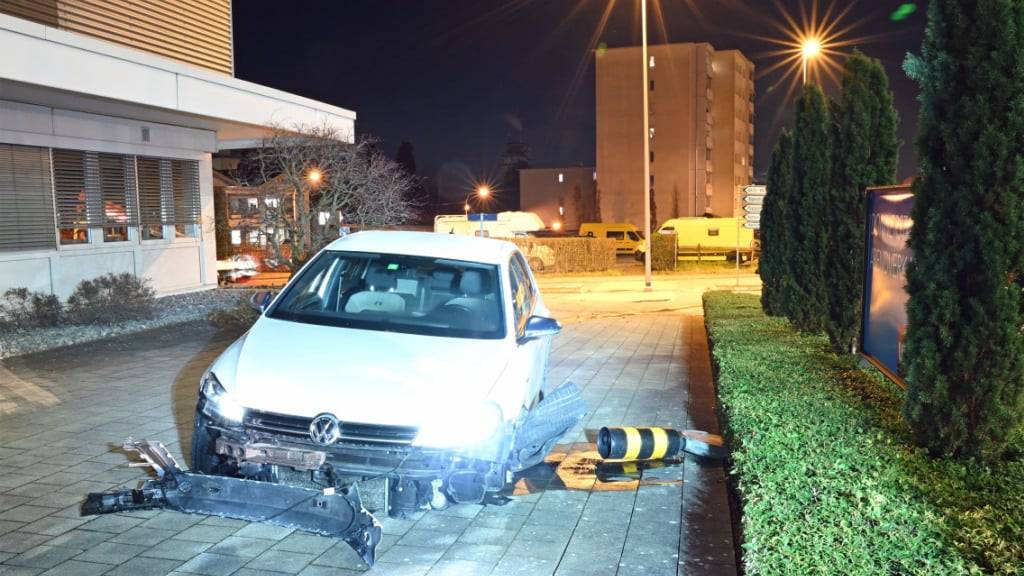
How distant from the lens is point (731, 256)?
37906mm

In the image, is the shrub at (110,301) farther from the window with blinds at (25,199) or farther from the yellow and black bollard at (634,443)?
the yellow and black bollard at (634,443)

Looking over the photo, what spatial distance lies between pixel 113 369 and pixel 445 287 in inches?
226

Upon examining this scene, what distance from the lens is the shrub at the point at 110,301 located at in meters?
13.4

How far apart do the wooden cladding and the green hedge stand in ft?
41.9

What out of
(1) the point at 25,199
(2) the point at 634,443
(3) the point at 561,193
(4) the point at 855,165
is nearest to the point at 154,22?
(1) the point at 25,199

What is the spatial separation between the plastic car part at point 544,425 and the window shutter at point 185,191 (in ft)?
44.4

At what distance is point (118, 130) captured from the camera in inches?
628

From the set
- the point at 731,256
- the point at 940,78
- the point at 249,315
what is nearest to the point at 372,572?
the point at 940,78

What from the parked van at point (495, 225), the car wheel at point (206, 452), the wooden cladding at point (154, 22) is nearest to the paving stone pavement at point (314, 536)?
the car wheel at point (206, 452)

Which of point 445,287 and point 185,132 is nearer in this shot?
point 445,287

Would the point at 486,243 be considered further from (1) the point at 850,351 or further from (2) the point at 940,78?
(1) the point at 850,351

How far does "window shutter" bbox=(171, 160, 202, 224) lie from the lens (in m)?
18.0

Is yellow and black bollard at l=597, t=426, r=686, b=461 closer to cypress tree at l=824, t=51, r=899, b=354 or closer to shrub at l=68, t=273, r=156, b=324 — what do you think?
cypress tree at l=824, t=51, r=899, b=354

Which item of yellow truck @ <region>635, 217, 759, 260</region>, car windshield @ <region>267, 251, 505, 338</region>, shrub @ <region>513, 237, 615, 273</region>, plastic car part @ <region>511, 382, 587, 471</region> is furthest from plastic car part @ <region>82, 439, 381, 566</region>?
yellow truck @ <region>635, 217, 759, 260</region>
